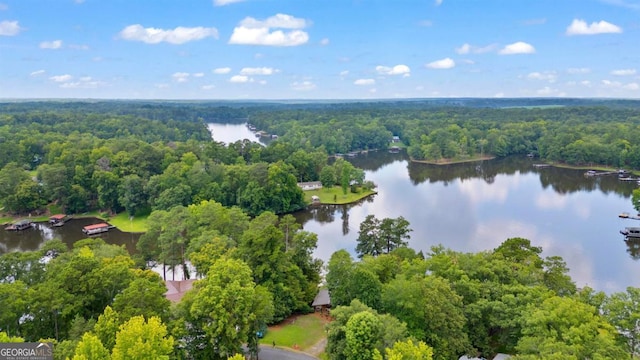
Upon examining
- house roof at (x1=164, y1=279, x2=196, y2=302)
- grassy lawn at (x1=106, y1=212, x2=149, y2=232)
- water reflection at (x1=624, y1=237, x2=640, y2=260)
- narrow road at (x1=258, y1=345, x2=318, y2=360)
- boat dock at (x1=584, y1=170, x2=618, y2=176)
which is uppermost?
boat dock at (x1=584, y1=170, x2=618, y2=176)

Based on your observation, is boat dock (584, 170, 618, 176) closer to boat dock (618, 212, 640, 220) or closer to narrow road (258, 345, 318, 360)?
boat dock (618, 212, 640, 220)

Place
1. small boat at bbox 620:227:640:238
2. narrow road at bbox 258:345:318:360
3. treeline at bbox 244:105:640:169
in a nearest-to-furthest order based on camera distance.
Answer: narrow road at bbox 258:345:318:360
small boat at bbox 620:227:640:238
treeline at bbox 244:105:640:169

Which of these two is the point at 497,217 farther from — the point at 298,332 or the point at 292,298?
the point at 298,332

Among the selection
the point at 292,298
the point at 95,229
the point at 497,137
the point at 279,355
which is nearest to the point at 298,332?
the point at 292,298

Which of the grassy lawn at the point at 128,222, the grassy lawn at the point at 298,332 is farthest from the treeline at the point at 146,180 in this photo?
the grassy lawn at the point at 298,332

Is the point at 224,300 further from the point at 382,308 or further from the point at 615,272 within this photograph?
the point at 615,272

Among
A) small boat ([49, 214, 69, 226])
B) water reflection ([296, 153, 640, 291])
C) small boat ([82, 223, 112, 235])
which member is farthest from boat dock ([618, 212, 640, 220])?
small boat ([49, 214, 69, 226])

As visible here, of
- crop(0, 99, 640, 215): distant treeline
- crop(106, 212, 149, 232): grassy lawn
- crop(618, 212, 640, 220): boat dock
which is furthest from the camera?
crop(0, 99, 640, 215): distant treeline

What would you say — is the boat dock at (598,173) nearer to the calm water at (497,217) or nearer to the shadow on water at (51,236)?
the calm water at (497,217)
